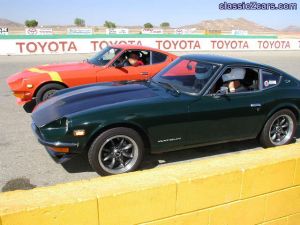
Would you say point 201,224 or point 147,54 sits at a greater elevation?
point 147,54

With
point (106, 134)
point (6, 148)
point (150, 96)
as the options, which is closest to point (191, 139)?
point (150, 96)

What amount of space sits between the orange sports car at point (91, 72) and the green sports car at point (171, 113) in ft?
6.29

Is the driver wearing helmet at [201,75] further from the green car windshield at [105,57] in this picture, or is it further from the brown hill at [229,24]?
the brown hill at [229,24]

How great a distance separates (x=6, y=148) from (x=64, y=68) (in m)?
2.62

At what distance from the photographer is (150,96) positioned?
14.5 ft

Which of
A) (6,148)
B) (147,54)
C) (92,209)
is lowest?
(6,148)

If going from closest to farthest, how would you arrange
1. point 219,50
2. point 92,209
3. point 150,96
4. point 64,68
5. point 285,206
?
point 92,209 < point 285,206 < point 150,96 < point 64,68 < point 219,50

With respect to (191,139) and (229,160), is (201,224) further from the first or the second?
(191,139)

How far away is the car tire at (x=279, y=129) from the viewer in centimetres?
508

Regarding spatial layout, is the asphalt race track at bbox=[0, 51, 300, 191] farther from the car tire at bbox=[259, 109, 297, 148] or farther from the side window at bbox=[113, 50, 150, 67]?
the side window at bbox=[113, 50, 150, 67]

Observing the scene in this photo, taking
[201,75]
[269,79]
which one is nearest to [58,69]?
[201,75]

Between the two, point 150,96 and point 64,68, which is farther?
point 64,68

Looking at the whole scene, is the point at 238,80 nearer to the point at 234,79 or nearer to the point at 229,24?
the point at 234,79

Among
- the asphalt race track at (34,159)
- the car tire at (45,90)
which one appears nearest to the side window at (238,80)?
the asphalt race track at (34,159)
